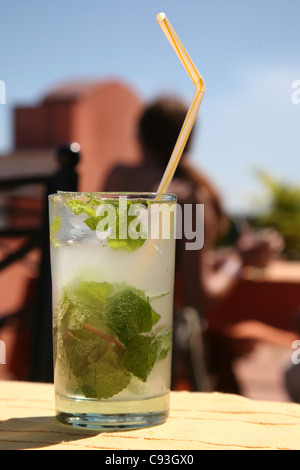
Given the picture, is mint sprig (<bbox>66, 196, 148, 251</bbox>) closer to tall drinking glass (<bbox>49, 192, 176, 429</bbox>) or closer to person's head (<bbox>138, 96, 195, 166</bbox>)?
tall drinking glass (<bbox>49, 192, 176, 429</bbox>)

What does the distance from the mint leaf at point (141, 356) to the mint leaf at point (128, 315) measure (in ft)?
0.03

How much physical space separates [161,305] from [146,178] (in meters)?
1.87

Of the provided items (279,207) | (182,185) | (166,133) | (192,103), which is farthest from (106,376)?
(279,207)

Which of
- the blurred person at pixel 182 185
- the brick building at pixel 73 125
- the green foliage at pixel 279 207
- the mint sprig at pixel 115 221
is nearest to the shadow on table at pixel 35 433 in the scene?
the mint sprig at pixel 115 221

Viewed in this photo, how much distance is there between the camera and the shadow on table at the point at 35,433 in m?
0.82

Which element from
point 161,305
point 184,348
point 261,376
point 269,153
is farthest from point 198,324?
point 269,153

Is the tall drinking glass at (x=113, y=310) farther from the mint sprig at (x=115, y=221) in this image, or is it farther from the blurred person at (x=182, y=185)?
the blurred person at (x=182, y=185)

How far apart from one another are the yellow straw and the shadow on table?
353 millimetres

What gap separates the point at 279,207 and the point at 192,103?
40.9 ft

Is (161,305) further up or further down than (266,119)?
further down

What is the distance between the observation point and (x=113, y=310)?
0.87 metres

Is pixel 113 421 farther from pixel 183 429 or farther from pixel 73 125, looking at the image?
pixel 73 125

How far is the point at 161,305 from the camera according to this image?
0.92 m

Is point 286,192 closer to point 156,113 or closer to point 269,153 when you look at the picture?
point 269,153
